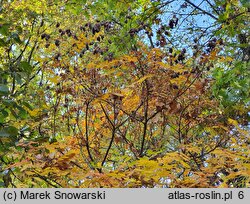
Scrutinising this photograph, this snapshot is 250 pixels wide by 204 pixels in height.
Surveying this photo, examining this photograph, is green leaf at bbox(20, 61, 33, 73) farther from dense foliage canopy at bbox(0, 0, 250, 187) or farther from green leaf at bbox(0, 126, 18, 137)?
green leaf at bbox(0, 126, 18, 137)

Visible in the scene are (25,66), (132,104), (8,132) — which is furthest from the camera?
(132,104)

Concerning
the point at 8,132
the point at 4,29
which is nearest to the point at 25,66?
the point at 4,29

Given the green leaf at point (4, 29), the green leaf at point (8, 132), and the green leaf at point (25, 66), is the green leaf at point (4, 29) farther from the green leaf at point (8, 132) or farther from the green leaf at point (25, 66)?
the green leaf at point (8, 132)

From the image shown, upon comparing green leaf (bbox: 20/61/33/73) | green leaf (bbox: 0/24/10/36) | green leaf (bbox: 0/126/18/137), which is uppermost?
green leaf (bbox: 0/24/10/36)

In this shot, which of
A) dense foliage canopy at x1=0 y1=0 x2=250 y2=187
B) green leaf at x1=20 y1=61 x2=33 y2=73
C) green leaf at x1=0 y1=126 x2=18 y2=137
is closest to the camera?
green leaf at x1=0 y1=126 x2=18 y2=137

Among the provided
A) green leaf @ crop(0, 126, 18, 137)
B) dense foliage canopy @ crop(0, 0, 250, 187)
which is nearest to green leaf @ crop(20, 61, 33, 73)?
dense foliage canopy @ crop(0, 0, 250, 187)

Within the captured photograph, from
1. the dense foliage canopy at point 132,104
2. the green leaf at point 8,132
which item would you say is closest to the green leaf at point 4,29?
the dense foliage canopy at point 132,104

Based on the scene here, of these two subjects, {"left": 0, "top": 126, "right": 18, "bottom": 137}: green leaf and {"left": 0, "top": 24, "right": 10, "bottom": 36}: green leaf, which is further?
{"left": 0, "top": 24, "right": 10, "bottom": 36}: green leaf

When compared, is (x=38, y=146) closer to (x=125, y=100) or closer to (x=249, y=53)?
(x=125, y=100)

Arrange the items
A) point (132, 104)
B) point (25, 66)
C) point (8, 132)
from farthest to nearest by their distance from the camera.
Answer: point (132, 104) < point (25, 66) < point (8, 132)

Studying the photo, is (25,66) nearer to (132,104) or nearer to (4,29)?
(4,29)

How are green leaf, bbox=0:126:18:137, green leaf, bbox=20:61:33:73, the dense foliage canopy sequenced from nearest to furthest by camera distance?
green leaf, bbox=0:126:18:137 < green leaf, bbox=20:61:33:73 < the dense foliage canopy
